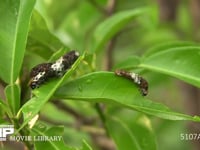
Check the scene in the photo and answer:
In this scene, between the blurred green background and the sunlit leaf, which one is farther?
the blurred green background

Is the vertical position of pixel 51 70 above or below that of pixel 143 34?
below

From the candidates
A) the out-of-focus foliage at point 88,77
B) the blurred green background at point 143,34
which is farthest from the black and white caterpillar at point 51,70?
the blurred green background at point 143,34

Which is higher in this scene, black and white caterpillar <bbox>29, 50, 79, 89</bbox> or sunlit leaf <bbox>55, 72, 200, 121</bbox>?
black and white caterpillar <bbox>29, 50, 79, 89</bbox>

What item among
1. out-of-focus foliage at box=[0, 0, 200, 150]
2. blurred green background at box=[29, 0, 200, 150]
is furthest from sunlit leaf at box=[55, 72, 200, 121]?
blurred green background at box=[29, 0, 200, 150]

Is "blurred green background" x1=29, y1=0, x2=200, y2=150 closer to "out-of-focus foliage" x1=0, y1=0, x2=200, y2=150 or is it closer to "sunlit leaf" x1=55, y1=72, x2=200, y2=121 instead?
"out-of-focus foliage" x1=0, y1=0, x2=200, y2=150

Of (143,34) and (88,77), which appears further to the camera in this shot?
(143,34)

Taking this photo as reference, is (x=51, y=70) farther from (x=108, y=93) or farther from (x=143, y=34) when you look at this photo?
(x=143, y=34)

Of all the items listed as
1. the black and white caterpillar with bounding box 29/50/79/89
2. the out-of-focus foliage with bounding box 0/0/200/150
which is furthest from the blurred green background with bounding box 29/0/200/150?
the black and white caterpillar with bounding box 29/50/79/89

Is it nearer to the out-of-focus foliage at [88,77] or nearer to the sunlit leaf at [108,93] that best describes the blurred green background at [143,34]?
the out-of-focus foliage at [88,77]

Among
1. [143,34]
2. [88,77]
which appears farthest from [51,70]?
[143,34]
